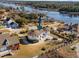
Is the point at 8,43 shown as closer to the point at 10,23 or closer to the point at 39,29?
the point at 10,23

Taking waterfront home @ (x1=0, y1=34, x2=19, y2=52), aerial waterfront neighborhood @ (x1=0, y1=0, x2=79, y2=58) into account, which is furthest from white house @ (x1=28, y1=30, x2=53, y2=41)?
waterfront home @ (x1=0, y1=34, x2=19, y2=52)

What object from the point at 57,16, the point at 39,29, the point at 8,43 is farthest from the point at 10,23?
the point at 57,16

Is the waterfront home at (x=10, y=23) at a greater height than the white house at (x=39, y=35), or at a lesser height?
greater

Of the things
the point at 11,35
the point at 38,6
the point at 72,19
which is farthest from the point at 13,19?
the point at 72,19

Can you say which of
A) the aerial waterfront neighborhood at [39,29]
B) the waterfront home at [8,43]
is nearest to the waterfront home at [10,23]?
the aerial waterfront neighborhood at [39,29]

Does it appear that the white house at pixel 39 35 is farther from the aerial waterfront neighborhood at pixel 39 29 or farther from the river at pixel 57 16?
the river at pixel 57 16

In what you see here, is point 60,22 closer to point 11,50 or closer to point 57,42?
point 57,42

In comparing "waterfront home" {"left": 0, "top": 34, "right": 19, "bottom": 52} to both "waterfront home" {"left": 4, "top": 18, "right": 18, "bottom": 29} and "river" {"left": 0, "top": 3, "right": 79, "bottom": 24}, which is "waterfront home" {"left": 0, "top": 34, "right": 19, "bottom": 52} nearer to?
"waterfront home" {"left": 4, "top": 18, "right": 18, "bottom": 29}

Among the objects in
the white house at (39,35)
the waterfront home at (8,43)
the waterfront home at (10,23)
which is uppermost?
the waterfront home at (10,23)
